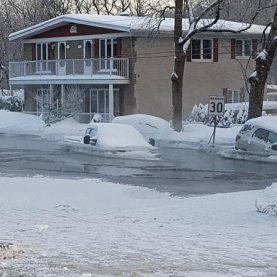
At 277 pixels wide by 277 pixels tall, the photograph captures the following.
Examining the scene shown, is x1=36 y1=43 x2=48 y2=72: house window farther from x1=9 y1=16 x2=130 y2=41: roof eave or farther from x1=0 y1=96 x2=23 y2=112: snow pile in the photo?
x1=0 y1=96 x2=23 y2=112: snow pile

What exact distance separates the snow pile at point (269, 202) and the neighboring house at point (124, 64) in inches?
1147

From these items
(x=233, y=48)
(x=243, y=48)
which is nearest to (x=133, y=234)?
(x=233, y=48)

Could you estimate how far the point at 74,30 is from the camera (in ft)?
152

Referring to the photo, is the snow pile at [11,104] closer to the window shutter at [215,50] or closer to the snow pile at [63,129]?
the snow pile at [63,129]

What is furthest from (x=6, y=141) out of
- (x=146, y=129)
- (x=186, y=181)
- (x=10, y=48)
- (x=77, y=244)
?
(x=10, y=48)

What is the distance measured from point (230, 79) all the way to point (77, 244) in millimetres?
39151

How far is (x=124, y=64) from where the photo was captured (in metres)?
43.0

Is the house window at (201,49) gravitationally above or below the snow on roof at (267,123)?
above

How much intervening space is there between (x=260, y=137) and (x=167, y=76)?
1980cm

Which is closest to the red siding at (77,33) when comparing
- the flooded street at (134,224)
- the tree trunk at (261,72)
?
the tree trunk at (261,72)

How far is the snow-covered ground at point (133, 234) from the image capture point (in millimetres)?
7754

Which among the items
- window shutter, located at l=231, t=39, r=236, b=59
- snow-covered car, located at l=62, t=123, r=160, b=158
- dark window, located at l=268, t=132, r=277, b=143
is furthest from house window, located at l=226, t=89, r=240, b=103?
dark window, located at l=268, t=132, r=277, b=143

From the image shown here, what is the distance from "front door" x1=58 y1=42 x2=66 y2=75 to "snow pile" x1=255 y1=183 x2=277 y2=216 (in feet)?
116

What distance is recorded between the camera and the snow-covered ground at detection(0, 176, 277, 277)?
25.4ft
